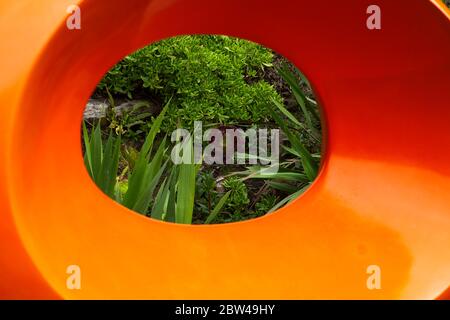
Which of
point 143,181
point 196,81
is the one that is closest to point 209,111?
point 196,81

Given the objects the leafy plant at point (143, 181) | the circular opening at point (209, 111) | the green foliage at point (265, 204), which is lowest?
the green foliage at point (265, 204)

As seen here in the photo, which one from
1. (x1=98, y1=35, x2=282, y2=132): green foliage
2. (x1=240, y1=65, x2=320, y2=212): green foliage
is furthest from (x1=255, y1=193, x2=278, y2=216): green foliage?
(x1=98, y1=35, x2=282, y2=132): green foliage

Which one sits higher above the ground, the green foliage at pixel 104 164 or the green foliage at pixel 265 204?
the green foliage at pixel 104 164

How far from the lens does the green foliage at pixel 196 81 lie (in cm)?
300

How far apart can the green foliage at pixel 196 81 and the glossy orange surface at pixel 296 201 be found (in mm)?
1391

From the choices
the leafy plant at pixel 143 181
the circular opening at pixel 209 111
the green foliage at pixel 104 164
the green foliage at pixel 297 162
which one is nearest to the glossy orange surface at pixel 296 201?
the leafy plant at pixel 143 181

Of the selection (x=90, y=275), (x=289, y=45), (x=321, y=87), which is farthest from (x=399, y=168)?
(x=90, y=275)

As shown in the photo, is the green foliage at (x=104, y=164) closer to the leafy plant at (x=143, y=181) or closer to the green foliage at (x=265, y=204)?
the leafy plant at (x=143, y=181)

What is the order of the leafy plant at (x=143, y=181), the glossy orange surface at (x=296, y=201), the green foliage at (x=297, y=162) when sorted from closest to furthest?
the glossy orange surface at (x=296, y=201) < the leafy plant at (x=143, y=181) < the green foliage at (x=297, y=162)

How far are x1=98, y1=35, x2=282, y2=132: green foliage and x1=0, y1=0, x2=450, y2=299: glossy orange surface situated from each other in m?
1.39

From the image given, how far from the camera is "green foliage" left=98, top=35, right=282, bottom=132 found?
9.83ft

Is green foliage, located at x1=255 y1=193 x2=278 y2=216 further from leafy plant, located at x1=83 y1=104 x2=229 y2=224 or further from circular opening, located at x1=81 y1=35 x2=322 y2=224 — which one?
leafy plant, located at x1=83 y1=104 x2=229 y2=224
